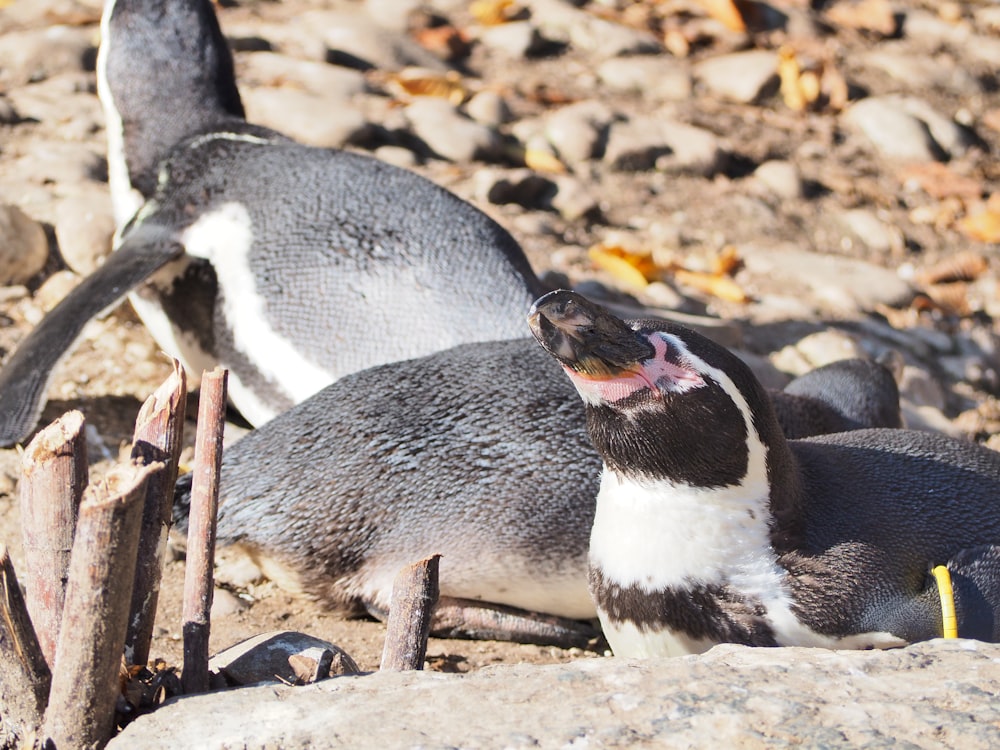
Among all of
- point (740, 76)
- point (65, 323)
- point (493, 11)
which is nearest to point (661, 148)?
point (740, 76)

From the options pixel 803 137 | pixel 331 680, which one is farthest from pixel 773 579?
pixel 803 137

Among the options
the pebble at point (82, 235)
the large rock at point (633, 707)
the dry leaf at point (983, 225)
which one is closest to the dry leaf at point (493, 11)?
the dry leaf at point (983, 225)

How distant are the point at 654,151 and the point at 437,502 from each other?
2.38 m

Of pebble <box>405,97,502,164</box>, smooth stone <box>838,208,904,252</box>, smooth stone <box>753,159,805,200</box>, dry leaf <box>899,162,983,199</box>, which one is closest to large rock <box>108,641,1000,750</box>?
pebble <box>405,97,502,164</box>

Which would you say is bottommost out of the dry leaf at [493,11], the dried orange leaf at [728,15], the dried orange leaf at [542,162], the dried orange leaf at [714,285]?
the dried orange leaf at [714,285]

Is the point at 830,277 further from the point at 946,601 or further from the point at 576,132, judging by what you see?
the point at 946,601

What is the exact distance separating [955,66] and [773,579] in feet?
13.4

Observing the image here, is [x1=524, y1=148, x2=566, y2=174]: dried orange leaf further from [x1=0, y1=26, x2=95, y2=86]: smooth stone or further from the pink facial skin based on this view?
the pink facial skin

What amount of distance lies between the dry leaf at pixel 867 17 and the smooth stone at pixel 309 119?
8.25ft

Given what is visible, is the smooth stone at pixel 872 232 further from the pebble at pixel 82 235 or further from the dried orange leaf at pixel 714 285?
the pebble at pixel 82 235

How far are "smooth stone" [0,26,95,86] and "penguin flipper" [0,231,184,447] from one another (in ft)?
3.97

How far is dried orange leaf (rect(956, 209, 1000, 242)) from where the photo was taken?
14.7 feet

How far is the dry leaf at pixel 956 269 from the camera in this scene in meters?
4.21

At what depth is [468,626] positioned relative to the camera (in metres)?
2.35
